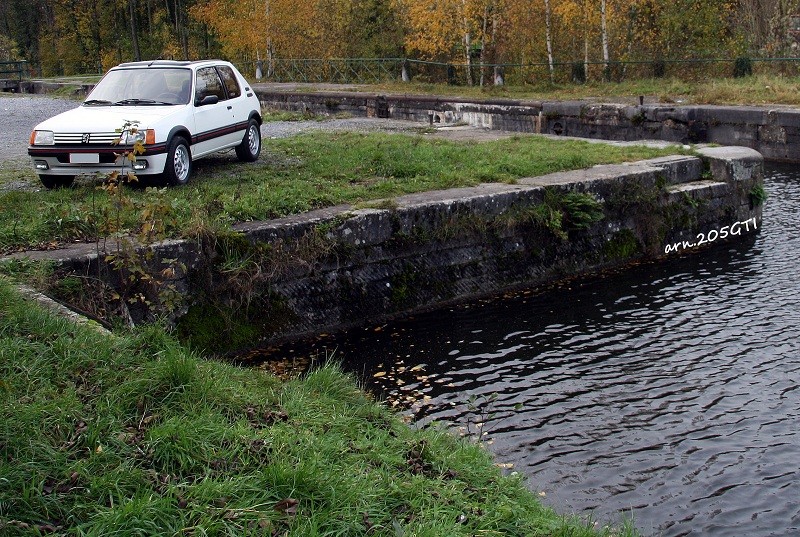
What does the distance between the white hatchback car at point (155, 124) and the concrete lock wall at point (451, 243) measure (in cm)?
225

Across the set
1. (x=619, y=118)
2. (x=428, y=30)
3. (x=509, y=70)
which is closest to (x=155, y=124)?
(x=619, y=118)

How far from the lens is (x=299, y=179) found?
11.7m

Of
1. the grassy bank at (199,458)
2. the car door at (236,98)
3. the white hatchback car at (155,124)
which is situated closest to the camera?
the grassy bank at (199,458)

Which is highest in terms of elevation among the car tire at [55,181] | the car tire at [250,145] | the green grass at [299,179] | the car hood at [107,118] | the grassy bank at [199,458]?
the car hood at [107,118]

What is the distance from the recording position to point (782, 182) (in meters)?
17.6

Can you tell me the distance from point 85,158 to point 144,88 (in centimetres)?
197

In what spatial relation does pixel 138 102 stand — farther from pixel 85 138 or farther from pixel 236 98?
pixel 236 98

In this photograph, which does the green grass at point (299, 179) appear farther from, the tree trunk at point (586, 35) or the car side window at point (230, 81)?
the tree trunk at point (586, 35)

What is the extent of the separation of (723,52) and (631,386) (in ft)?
87.1

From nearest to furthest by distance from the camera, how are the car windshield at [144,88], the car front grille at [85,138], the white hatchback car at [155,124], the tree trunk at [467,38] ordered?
the car front grille at [85,138], the white hatchback car at [155,124], the car windshield at [144,88], the tree trunk at [467,38]

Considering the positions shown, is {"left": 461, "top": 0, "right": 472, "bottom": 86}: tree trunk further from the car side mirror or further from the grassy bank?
the grassy bank

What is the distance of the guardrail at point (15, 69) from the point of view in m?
48.1

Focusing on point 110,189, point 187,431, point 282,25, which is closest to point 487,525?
point 187,431

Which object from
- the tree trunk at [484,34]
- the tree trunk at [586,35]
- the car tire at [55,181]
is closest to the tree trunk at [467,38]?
the tree trunk at [484,34]
